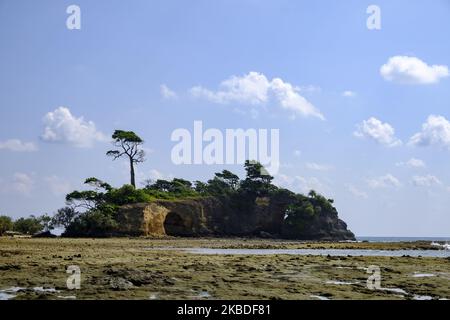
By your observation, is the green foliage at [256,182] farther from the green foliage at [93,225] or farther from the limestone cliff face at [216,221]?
the green foliage at [93,225]

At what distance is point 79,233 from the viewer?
54.7 metres

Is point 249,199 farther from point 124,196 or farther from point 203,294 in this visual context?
point 203,294

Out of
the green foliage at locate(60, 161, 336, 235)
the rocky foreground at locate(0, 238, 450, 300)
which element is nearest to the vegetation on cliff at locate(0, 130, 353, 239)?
the green foliage at locate(60, 161, 336, 235)

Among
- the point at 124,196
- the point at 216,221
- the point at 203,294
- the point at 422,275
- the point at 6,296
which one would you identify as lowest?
the point at 422,275

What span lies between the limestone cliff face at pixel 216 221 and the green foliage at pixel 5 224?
11740mm

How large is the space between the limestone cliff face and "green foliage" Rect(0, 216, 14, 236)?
38.5 feet

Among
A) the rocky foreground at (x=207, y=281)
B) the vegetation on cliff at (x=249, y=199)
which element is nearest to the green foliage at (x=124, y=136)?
the vegetation on cliff at (x=249, y=199)

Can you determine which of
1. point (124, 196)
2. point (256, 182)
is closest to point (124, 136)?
point (124, 196)

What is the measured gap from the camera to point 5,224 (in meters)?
54.2

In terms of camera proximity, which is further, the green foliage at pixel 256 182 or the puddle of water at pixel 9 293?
the green foliage at pixel 256 182

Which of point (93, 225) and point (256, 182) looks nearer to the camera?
point (93, 225)

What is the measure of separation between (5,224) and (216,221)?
28.8 metres

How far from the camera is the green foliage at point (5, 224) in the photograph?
5298 centimetres
